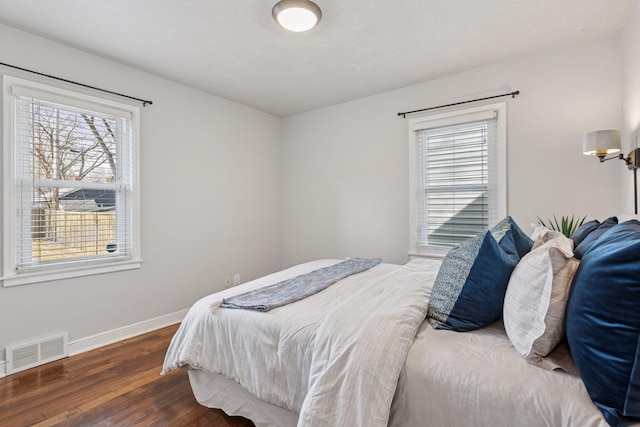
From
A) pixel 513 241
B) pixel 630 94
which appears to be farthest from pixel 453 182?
pixel 513 241

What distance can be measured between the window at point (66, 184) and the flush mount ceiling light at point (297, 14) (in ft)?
5.89

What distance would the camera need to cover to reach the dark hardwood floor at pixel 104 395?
179 cm

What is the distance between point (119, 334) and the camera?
2.94m

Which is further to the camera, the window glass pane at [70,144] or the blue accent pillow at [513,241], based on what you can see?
the window glass pane at [70,144]

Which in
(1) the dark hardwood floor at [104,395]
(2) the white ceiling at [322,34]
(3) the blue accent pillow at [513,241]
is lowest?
(1) the dark hardwood floor at [104,395]

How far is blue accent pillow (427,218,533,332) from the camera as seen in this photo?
1.37m

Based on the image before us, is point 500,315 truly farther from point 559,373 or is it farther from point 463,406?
point 463,406

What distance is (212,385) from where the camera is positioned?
182cm

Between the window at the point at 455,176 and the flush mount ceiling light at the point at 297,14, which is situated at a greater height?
the flush mount ceiling light at the point at 297,14

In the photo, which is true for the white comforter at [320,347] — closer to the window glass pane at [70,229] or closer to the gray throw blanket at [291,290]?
the gray throw blanket at [291,290]

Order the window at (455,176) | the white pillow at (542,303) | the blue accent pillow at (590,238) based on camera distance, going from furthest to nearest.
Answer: the window at (455,176) < the blue accent pillow at (590,238) < the white pillow at (542,303)

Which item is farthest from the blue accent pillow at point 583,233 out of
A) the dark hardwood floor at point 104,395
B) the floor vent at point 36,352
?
the floor vent at point 36,352

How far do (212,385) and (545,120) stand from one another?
340cm

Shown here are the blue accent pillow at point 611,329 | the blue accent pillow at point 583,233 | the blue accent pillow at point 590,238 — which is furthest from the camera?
the blue accent pillow at point 583,233
